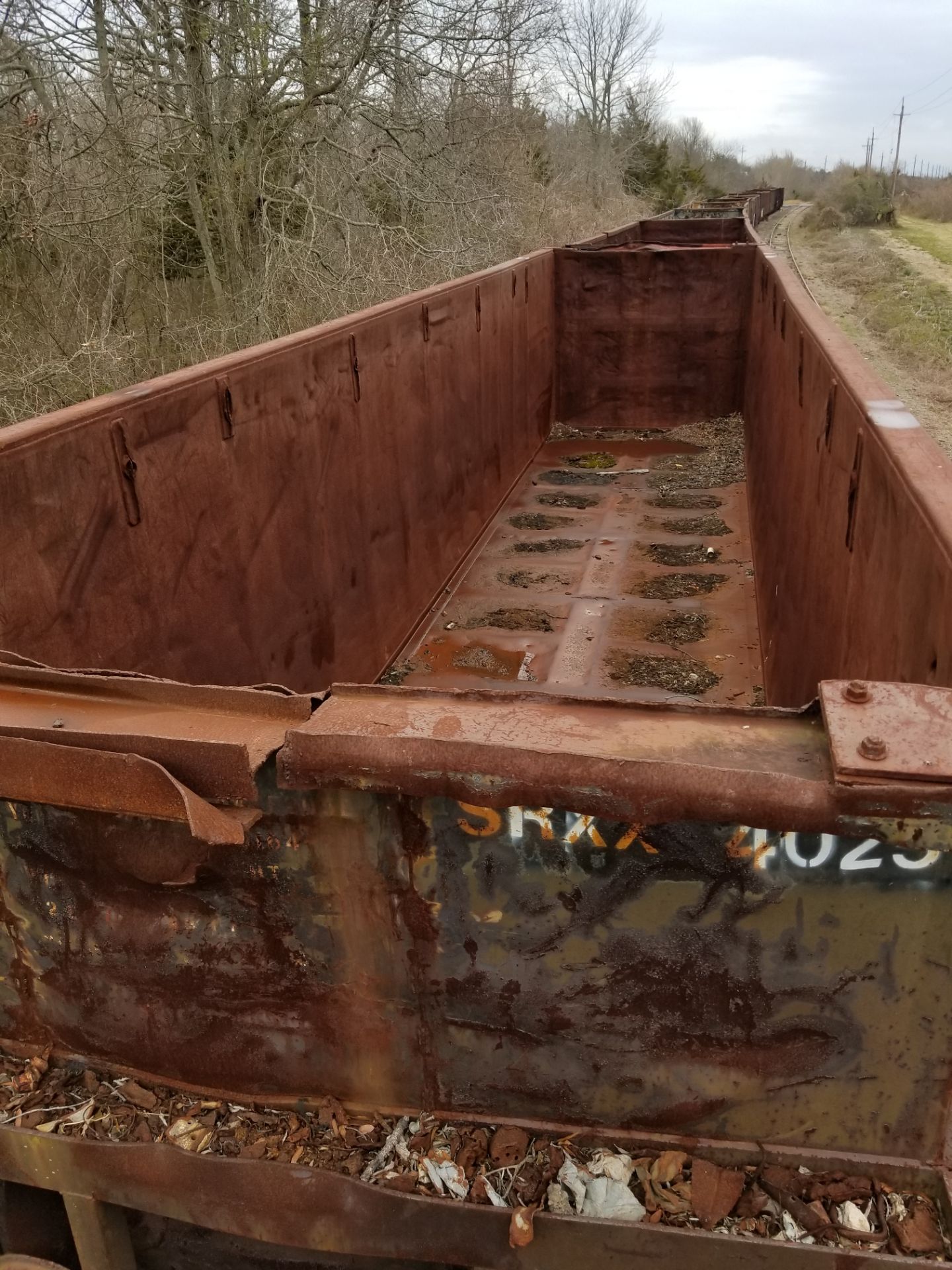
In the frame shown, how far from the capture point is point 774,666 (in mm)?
4090

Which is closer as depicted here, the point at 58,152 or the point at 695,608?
the point at 695,608

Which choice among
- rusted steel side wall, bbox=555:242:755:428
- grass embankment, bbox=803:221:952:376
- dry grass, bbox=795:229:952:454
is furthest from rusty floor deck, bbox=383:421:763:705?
grass embankment, bbox=803:221:952:376

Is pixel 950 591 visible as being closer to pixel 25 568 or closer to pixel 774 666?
pixel 25 568

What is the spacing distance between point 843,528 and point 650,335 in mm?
6689

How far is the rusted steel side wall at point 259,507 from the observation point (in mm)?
2334

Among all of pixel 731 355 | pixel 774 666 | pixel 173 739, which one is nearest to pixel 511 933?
pixel 173 739

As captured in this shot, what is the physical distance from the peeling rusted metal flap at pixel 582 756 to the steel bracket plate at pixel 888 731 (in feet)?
0.15

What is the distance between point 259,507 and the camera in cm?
330

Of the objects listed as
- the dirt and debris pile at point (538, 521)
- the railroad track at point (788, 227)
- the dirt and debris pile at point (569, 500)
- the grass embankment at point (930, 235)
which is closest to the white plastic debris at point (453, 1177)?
the dirt and debris pile at point (538, 521)

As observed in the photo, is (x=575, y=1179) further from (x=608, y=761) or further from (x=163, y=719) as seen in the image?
(x=163, y=719)

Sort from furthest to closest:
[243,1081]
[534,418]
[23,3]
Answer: [23,3] < [534,418] < [243,1081]

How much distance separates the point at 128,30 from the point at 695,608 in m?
9.14

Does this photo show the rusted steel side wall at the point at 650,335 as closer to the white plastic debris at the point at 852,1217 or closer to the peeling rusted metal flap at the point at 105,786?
the white plastic debris at the point at 852,1217

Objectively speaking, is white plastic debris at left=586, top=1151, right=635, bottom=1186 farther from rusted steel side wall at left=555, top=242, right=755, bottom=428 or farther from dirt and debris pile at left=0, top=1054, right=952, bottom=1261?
rusted steel side wall at left=555, top=242, right=755, bottom=428
